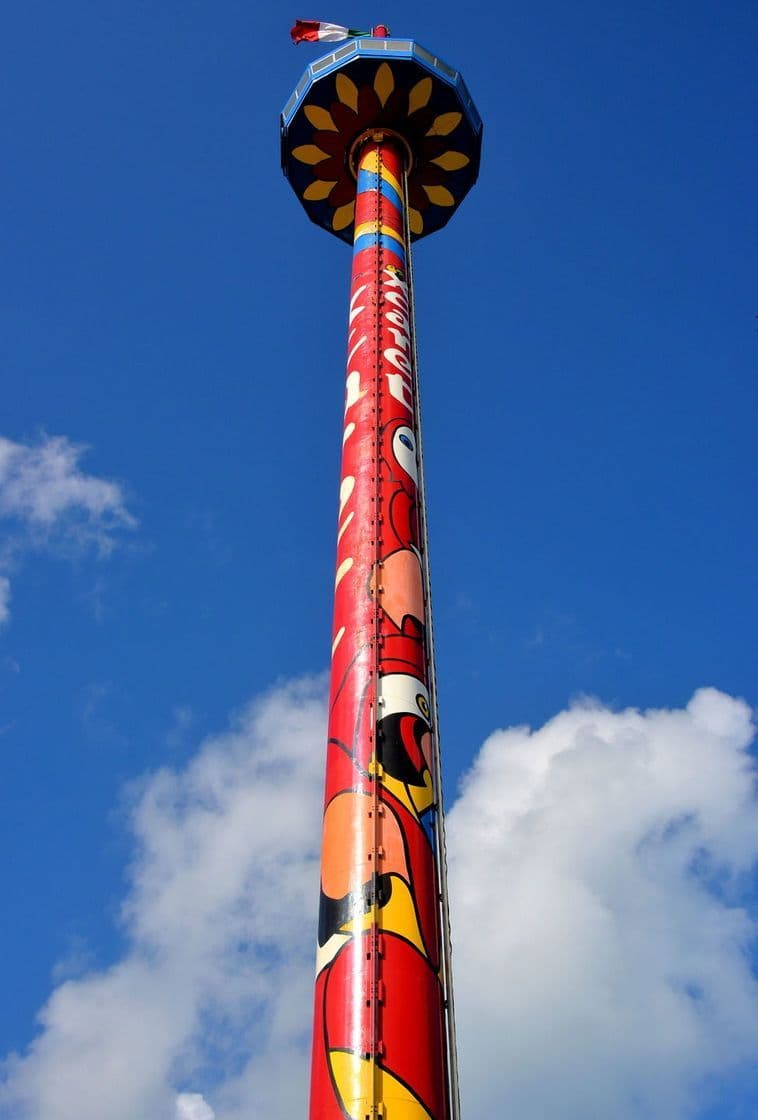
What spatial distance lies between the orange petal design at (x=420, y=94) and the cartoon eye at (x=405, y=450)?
10298mm

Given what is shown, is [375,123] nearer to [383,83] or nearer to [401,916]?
[383,83]

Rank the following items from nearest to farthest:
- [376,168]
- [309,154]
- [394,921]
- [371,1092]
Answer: [371,1092] < [394,921] < [376,168] < [309,154]

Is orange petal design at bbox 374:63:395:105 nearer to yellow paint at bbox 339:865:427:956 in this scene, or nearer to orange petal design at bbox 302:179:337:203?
orange petal design at bbox 302:179:337:203

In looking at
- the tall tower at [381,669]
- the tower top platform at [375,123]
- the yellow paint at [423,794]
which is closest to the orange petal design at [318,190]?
the tower top platform at [375,123]

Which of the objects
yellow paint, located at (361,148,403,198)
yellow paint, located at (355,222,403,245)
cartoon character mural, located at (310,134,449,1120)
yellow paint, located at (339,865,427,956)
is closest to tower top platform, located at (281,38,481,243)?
yellow paint, located at (361,148,403,198)

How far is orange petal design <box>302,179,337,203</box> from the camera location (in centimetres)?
2555

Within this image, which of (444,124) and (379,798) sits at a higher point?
(444,124)

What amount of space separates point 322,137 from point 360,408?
32.5 feet

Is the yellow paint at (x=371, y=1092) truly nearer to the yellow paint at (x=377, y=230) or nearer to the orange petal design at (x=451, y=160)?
the yellow paint at (x=377, y=230)

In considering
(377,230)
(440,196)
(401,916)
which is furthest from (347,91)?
(401,916)

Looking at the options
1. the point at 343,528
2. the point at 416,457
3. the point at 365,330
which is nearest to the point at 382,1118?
the point at 343,528

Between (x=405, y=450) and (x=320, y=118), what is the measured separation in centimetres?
1096

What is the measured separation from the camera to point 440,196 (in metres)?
26.3

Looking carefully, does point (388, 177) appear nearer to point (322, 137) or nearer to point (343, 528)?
point (322, 137)
